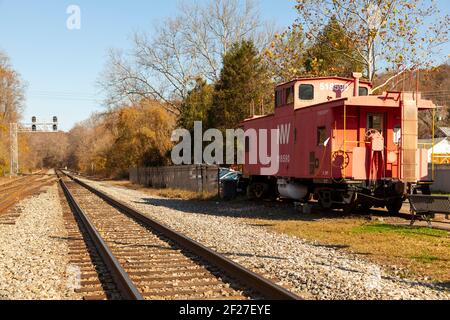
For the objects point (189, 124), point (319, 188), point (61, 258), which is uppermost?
point (189, 124)

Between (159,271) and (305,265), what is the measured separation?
231cm

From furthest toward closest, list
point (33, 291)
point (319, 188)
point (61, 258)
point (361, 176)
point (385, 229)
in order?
1. point (319, 188)
2. point (361, 176)
3. point (385, 229)
4. point (61, 258)
5. point (33, 291)

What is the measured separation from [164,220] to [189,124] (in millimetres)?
26168

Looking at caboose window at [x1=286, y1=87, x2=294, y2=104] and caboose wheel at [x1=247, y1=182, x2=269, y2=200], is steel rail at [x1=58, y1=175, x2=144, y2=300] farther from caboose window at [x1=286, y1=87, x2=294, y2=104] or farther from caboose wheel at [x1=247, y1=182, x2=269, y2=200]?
caboose wheel at [x1=247, y1=182, x2=269, y2=200]

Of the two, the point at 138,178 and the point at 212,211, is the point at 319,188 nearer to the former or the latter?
the point at 212,211

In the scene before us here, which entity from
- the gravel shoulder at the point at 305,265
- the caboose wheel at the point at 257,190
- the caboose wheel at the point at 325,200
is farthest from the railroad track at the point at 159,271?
the caboose wheel at the point at 257,190

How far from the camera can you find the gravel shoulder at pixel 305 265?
653cm

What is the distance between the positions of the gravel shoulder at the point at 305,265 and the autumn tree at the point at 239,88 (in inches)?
867

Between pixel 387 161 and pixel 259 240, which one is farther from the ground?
pixel 387 161

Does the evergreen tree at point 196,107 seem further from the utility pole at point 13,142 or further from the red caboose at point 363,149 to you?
the utility pole at point 13,142

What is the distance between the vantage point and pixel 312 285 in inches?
269

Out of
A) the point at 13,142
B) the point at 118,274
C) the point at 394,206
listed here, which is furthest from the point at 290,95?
the point at 13,142

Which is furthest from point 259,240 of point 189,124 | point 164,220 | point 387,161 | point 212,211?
point 189,124

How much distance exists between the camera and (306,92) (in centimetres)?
1677
